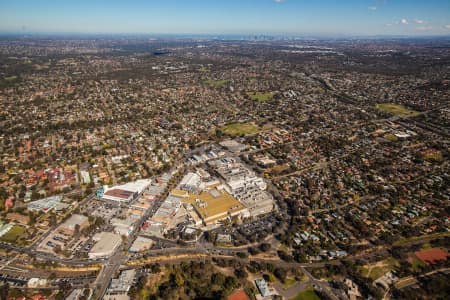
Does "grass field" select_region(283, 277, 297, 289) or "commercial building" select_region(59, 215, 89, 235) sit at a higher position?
"commercial building" select_region(59, 215, 89, 235)

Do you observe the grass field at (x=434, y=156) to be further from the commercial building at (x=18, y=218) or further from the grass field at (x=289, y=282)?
the commercial building at (x=18, y=218)

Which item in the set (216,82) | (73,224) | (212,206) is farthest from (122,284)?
(216,82)

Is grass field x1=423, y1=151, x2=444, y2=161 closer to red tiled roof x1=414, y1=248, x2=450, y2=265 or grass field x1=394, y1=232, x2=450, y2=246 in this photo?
grass field x1=394, y1=232, x2=450, y2=246

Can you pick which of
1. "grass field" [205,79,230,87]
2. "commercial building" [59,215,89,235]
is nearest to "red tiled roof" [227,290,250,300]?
"commercial building" [59,215,89,235]

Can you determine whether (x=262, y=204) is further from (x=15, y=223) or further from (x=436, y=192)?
(x=15, y=223)

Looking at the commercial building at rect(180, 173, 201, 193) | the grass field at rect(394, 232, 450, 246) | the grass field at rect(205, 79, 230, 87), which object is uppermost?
the grass field at rect(205, 79, 230, 87)

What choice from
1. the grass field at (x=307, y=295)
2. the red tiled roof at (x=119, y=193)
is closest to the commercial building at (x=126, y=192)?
the red tiled roof at (x=119, y=193)

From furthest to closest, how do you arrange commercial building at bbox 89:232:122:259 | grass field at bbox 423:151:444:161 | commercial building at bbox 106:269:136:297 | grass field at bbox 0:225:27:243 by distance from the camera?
grass field at bbox 423:151:444:161 < grass field at bbox 0:225:27:243 < commercial building at bbox 89:232:122:259 < commercial building at bbox 106:269:136:297

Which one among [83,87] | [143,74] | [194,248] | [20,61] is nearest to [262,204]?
[194,248]
